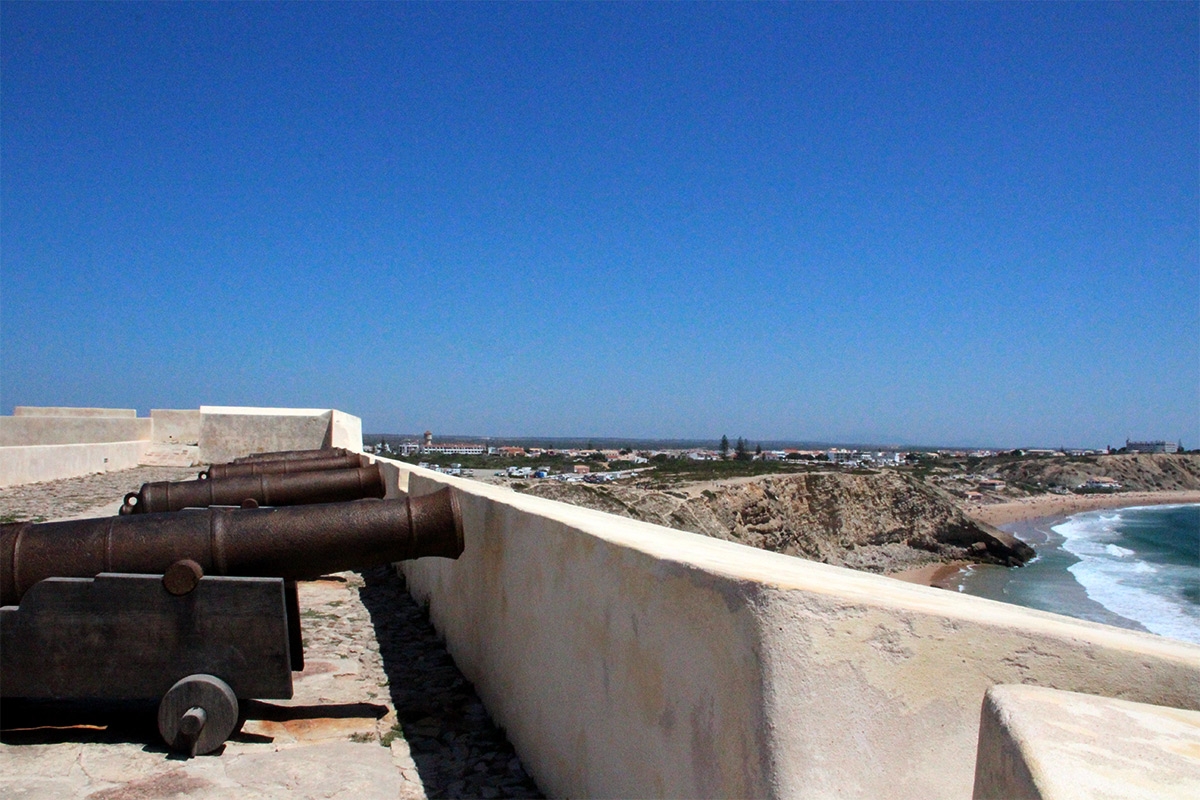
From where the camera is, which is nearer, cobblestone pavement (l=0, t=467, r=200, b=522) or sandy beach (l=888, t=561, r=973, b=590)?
cobblestone pavement (l=0, t=467, r=200, b=522)

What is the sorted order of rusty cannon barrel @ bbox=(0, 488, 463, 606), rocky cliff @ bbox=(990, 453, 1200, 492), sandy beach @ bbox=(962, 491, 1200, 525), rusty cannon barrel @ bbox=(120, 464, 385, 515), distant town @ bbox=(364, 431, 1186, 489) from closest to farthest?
rusty cannon barrel @ bbox=(0, 488, 463, 606), rusty cannon barrel @ bbox=(120, 464, 385, 515), distant town @ bbox=(364, 431, 1186, 489), sandy beach @ bbox=(962, 491, 1200, 525), rocky cliff @ bbox=(990, 453, 1200, 492)

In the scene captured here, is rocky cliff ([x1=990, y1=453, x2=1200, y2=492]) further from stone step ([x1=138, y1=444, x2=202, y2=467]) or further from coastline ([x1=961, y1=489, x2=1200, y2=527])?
stone step ([x1=138, y1=444, x2=202, y2=467])

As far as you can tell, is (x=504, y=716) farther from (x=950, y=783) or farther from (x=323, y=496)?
(x=323, y=496)

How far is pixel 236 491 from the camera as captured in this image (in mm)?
5930

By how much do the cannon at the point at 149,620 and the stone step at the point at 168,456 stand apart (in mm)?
16615

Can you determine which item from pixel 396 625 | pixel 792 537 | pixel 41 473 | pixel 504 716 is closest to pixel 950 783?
pixel 504 716

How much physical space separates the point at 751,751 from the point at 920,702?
1.11 ft

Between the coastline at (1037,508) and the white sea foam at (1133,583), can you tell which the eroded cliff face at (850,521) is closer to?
the coastline at (1037,508)

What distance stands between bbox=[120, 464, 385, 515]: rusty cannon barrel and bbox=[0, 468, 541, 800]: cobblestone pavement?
169 centimetres

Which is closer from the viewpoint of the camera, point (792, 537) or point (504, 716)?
point (504, 716)

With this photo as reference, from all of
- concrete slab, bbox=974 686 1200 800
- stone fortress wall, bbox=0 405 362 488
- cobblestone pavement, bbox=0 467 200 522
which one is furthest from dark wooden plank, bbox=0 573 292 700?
stone fortress wall, bbox=0 405 362 488

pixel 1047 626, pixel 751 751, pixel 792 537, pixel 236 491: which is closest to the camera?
pixel 751 751

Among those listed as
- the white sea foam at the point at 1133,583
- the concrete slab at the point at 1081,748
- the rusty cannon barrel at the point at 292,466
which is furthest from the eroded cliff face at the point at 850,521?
the concrete slab at the point at 1081,748

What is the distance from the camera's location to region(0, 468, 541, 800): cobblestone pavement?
2.89 meters
